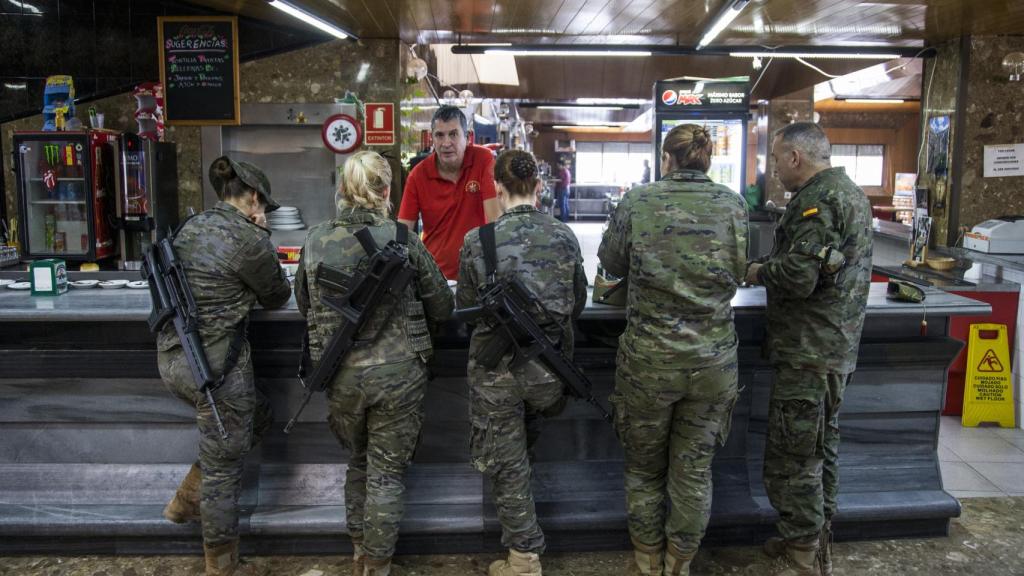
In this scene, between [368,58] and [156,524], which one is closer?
[156,524]

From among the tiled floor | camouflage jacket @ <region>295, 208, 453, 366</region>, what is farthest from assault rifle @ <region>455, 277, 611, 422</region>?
the tiled floor

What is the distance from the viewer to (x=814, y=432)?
2.81 m

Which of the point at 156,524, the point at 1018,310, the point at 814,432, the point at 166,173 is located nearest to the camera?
the point at 814,432

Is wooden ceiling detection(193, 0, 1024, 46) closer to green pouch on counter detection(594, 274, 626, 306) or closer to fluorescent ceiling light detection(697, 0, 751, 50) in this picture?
fluorescent ceiling light detection(697, 0, 751, 50)

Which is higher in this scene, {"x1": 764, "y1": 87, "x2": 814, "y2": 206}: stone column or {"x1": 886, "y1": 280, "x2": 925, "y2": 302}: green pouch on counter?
{"x1": 764, "y1": 87, "x2": 814, "y2": 206}: stone column

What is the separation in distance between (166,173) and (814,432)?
193 inches

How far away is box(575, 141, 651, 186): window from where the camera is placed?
77.8 feet

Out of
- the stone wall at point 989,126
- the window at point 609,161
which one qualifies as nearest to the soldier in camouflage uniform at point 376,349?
the stone wall at point 989,126

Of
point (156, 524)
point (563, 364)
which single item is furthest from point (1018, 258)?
point (156, 524)

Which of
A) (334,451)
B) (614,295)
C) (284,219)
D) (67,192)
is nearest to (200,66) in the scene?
(284,219)

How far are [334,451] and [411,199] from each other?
128cm

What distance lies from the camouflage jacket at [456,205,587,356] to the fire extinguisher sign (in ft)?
10.2

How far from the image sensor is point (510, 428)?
8.89 ft

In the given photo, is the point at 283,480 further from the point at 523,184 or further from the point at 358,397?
the point at 523,184
